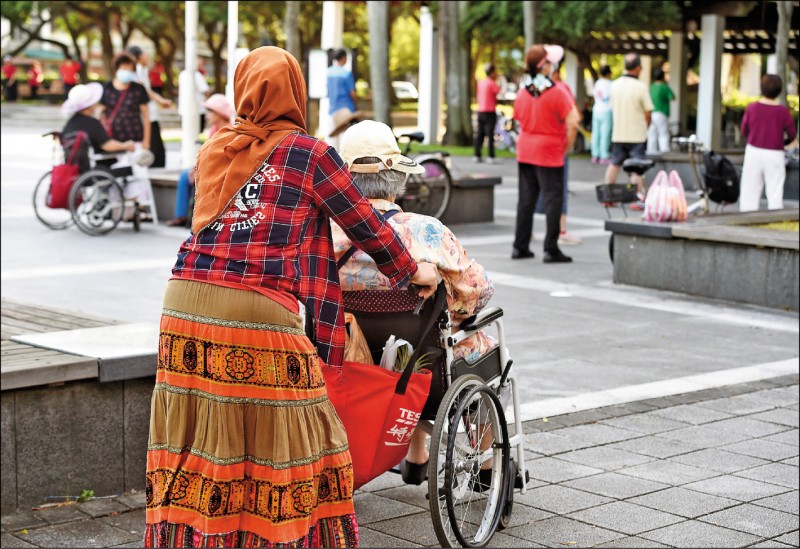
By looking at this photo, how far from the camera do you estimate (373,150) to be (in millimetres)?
4562

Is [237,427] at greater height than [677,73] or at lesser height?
lesser

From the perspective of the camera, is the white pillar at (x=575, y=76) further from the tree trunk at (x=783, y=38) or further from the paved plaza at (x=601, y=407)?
the paved plaza at (x=601, y=407)

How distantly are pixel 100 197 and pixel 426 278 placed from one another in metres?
10.4

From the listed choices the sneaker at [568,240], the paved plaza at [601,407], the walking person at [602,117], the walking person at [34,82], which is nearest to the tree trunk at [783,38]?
the walking person at [602,117]

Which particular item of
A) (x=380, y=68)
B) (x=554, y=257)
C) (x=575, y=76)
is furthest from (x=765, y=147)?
(x=575, y=76)

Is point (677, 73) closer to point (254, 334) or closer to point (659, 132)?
point (659, 132)

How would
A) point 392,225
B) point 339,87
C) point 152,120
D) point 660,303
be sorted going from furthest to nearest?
point 339,87 → point 152,120 → point 660,303 → point 392,225

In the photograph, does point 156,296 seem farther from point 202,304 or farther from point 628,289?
point 202,304

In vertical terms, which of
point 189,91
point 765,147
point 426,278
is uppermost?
point 189,91

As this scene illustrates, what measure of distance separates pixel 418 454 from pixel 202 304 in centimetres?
147

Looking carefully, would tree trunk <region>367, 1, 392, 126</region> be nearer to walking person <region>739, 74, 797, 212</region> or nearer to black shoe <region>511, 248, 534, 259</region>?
walking person <region>739, 74, 797, 212</region>

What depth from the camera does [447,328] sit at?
4.66 metres

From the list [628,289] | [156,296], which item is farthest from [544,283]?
[156,296]

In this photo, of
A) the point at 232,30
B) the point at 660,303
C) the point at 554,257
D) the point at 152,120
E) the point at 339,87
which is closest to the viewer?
the point at 660,303
